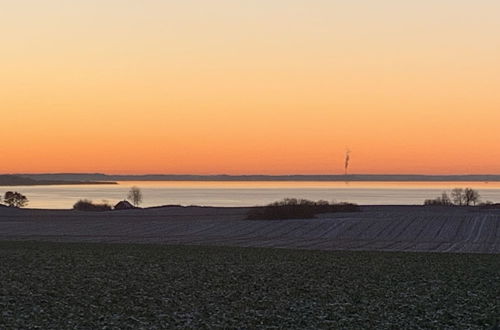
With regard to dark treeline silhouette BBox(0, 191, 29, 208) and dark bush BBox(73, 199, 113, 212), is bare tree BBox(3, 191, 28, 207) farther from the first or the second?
dark bush BBox(73, 199, 113, 212)

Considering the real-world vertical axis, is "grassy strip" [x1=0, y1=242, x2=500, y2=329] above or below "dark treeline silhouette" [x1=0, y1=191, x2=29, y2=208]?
above

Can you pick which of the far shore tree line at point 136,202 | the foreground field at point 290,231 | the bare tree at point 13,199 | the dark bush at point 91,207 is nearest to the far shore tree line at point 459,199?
the far shore tree line at point 136,202

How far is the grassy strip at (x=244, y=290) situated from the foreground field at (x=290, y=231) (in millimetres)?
15853

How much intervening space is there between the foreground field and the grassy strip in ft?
52.0

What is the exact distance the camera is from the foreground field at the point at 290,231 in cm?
6263

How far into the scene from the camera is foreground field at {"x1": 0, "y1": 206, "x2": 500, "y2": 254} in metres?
62.6

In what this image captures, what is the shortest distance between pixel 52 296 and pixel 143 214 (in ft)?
276

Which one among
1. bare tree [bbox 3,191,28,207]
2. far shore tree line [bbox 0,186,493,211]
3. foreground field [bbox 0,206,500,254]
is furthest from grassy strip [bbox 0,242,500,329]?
bare tree [bbox 3,191,28,207]

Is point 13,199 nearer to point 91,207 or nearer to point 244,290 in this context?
point 91,207

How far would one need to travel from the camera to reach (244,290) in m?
30.4

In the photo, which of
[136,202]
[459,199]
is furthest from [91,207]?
[459,199]

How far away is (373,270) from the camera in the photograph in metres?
38.2

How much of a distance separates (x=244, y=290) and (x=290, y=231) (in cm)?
4705

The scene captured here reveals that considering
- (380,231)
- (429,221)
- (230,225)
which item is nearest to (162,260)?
(380,231)
